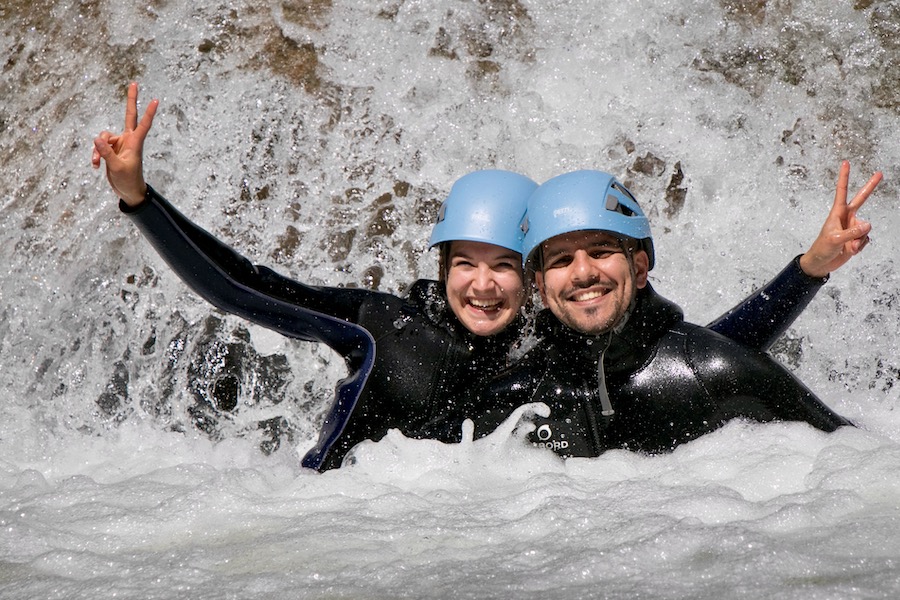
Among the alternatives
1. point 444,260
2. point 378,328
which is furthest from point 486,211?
point 378,328

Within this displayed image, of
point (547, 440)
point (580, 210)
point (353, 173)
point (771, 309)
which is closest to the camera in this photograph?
point (580, 210)

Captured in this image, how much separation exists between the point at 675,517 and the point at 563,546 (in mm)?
370

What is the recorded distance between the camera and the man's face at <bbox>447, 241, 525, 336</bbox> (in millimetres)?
3736

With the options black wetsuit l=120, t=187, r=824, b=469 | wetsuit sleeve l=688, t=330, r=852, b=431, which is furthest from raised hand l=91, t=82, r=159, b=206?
wetsuit sleeve l=688, t=330, r=852, b=431

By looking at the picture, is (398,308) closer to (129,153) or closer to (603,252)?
(603,252)

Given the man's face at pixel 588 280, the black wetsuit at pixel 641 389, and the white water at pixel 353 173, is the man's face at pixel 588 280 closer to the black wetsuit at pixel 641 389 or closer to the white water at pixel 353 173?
the black wetsuit at pixel 641 389

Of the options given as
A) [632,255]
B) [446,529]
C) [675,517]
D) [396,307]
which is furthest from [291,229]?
[675,517]

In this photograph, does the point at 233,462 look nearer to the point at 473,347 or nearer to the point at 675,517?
the point at 473,347

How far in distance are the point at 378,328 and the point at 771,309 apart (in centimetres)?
151

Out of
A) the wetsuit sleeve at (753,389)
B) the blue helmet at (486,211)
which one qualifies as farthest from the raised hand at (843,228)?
the blue helmet at (486,211)

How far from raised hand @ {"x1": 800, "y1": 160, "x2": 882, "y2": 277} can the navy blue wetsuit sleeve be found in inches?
66.7

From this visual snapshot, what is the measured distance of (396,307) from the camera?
4016 millimetres

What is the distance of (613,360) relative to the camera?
3.71 m

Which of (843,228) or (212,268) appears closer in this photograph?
(843,228)
